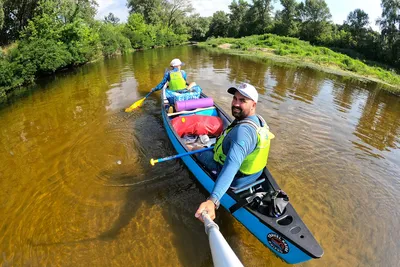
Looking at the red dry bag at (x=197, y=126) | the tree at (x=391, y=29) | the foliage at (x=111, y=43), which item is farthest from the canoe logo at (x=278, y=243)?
the tree at (x=391, y=29)

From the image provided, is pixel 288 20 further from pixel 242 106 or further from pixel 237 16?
pixel 242 106

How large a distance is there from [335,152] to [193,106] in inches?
151

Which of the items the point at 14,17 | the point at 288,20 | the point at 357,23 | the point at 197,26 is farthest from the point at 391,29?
the point at 14,17

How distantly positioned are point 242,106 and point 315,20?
45494 mm

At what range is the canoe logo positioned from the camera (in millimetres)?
2732

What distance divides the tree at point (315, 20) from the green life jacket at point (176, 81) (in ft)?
123

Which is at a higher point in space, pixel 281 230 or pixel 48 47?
pixel 48 47

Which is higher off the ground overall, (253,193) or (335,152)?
(253,193)

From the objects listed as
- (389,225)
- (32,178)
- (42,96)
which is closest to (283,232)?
(389,225)

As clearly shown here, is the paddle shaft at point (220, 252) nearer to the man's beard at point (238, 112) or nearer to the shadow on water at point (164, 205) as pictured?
the man's beard at point (238, 112)

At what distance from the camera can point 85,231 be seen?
3836 mm

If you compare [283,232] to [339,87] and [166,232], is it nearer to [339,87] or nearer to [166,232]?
[166,232]

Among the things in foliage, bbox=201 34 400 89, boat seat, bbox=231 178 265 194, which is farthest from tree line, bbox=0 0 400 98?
boat seat, bbox=231 178 265 194

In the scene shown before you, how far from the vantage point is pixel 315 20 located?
4000cm
